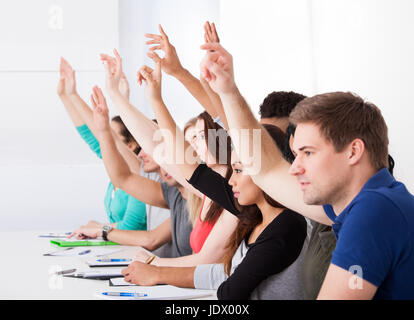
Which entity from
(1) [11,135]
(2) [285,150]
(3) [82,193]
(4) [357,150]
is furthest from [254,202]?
(1) [11,135]

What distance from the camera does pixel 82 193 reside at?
447cm

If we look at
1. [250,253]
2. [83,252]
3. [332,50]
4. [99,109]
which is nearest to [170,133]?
[250,253]

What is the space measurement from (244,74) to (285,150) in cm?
245

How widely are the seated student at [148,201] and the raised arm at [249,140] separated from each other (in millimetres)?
1157

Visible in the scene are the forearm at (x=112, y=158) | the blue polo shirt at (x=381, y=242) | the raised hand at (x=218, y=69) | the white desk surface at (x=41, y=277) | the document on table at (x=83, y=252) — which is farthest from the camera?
the forearm at (x=112, y=158)

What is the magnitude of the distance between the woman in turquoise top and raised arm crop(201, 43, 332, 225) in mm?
1818

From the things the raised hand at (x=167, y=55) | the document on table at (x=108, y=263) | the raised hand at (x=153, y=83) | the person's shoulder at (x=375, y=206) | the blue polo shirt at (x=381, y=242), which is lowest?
the document on table at (x=108, y=263)

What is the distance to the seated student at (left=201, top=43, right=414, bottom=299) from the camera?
0.91m

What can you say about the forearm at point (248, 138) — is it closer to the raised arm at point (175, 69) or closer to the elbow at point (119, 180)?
the raised arm at point (175, 69)

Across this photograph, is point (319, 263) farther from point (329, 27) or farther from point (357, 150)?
point (329, 27)

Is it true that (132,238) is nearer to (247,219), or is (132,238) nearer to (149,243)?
(149,243)

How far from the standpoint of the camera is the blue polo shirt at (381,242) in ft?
2.97

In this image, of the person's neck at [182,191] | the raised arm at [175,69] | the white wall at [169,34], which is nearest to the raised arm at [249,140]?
the raised arm at [175,69]

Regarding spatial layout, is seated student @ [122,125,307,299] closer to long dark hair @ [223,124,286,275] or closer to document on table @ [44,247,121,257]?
long dark hair @ [223,124,286,275]
